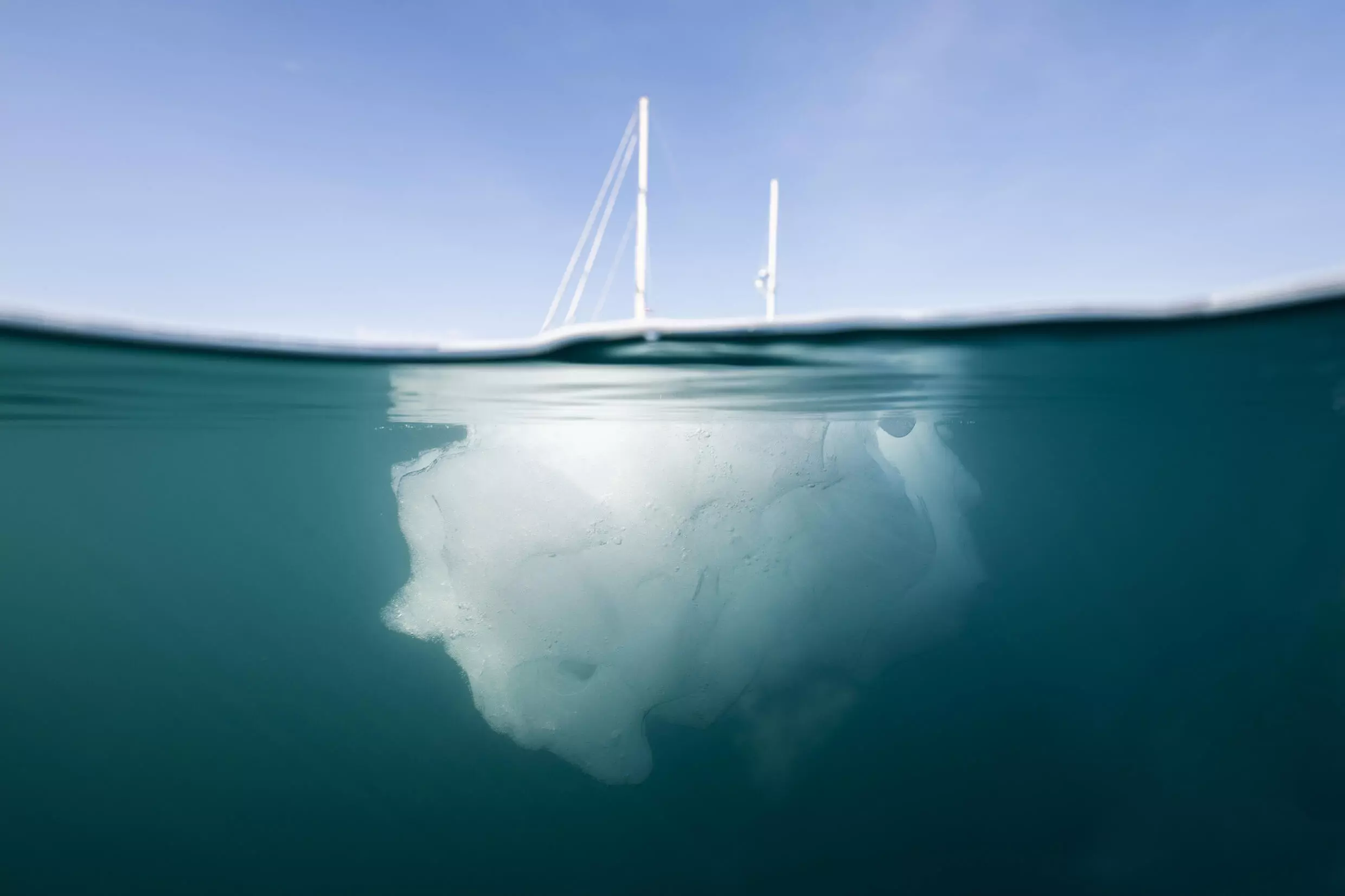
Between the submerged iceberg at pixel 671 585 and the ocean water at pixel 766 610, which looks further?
the submerged iceberg at pixel 671 585

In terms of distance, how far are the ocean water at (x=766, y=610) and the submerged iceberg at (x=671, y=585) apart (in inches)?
2.5

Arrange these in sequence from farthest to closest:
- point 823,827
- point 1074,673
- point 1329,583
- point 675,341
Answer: point 1074,673, point 1329,583, point 823,827, point 675,341

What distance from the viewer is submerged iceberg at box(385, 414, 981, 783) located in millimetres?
10648

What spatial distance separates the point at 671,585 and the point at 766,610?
1.76m

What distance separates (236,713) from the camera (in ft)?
64.6

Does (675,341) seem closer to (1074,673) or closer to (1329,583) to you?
(1074,673)

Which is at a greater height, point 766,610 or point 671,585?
point 671,585

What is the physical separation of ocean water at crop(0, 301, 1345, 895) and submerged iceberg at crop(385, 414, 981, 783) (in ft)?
0.20

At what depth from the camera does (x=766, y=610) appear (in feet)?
36.3

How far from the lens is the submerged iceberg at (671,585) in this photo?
1065 centimetres

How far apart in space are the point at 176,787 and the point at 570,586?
1392cm

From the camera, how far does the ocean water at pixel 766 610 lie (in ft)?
32.0

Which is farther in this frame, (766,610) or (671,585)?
(766,610)

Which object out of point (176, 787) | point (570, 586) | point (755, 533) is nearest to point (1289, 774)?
point (755, 533)
